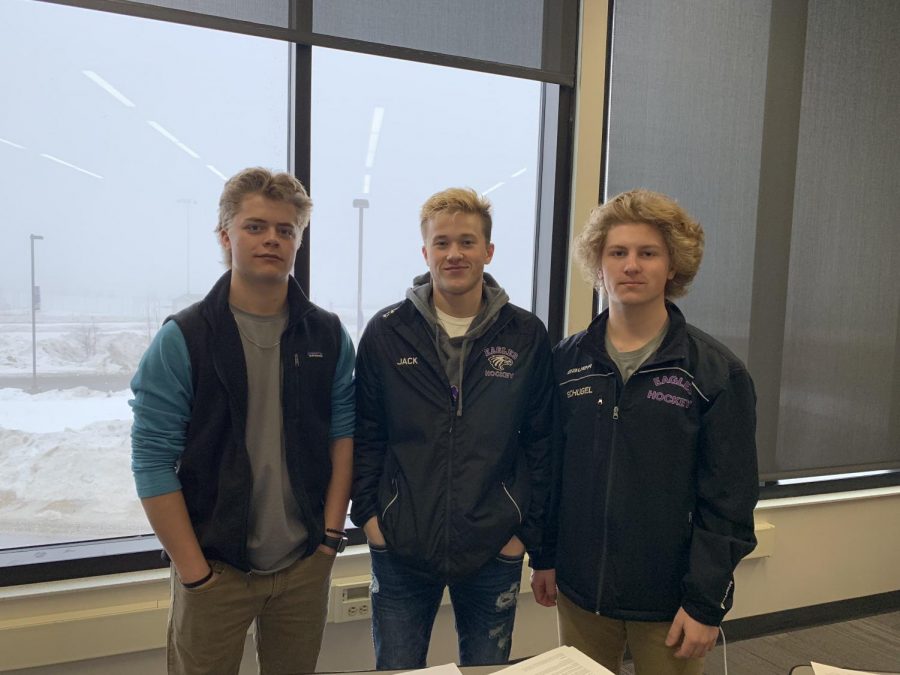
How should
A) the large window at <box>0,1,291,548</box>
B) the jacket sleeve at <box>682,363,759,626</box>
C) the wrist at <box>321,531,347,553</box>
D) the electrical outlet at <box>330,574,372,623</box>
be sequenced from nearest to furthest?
the jacket sleeve at <box>682,363,759,626</box> < the wrist at <box>321,531,347,553</box> < the large window at <box>0,1,291,548</box> < the electrical outlet at <box>330,574,372,623</box>

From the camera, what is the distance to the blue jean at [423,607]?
154cm

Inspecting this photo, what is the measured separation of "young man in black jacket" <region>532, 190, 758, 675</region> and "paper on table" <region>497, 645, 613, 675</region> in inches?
16.9

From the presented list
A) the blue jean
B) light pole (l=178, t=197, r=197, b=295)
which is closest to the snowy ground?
light pole (l=178, t=197, r=197, b=295)

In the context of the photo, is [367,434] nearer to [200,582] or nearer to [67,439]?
[200,582]

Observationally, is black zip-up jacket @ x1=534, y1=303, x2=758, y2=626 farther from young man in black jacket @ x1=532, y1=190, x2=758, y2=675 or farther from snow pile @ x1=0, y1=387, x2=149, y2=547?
snow pile @ x1=0, y1=387, x2=149, y2=547

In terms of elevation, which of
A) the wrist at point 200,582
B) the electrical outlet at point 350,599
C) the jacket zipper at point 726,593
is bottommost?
the electrical outlet at point 350,599

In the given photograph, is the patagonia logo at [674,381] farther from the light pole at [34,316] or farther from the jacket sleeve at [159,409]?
the light pole at [34,316]

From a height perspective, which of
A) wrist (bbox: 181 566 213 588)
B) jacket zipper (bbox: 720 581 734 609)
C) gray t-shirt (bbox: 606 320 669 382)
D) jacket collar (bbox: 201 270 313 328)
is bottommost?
wrist (bbox: 181 566 213 588)

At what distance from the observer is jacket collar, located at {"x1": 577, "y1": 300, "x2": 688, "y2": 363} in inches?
54.3

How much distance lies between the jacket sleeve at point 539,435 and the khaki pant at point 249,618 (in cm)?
53

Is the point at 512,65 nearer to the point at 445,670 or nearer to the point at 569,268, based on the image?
the point at 569,268

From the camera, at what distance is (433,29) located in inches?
84.3

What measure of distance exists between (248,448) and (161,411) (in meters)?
0.20

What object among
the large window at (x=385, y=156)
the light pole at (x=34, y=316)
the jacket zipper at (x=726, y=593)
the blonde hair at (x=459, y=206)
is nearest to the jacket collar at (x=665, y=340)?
the blonde hair at (x=459, y=206)
